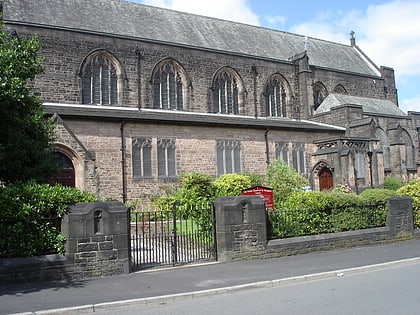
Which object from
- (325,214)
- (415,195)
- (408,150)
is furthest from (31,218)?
(408,150)

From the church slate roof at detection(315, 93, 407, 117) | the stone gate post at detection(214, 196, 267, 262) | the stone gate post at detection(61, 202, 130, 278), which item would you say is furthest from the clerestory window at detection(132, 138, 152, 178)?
the church slate roof at detection(315, 93, 407, 117)

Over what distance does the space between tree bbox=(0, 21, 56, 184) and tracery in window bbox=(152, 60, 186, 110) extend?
12.9m

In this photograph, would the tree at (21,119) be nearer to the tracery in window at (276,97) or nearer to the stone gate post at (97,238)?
the stone gate post at (97,238)

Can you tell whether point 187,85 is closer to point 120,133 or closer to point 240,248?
point 120,133

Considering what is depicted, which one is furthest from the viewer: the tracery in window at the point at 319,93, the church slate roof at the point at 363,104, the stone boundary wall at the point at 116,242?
the tracery in window at the point at 319,93

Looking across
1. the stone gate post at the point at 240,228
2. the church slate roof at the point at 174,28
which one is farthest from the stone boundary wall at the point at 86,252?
the church slate roof at the point at 174,28

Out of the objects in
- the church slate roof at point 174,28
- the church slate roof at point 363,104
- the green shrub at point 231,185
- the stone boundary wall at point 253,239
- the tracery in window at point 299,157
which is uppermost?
the church slate roof at point 174,28

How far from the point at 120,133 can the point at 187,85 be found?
7591 millimetres

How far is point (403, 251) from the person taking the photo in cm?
1391

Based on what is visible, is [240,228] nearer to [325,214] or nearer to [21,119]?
[325,214]

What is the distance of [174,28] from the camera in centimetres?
3070

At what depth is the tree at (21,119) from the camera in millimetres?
10648

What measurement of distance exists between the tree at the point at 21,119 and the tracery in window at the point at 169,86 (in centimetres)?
1290

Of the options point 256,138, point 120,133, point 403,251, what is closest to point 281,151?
point 256,138
